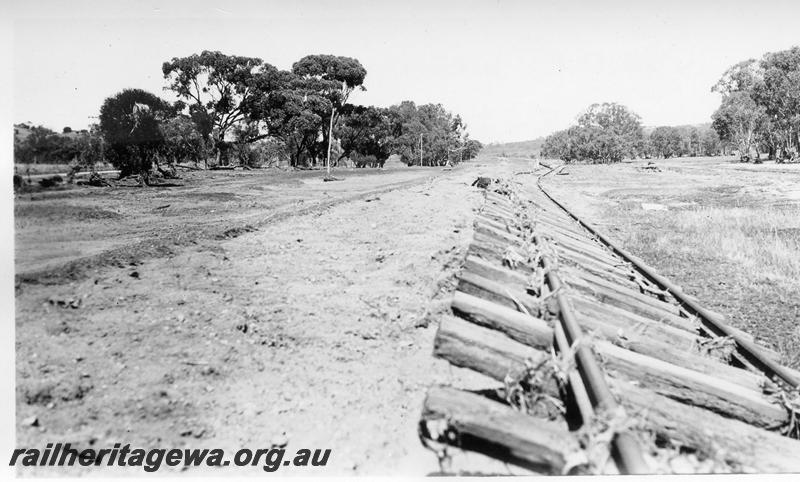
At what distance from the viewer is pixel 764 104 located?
154ft

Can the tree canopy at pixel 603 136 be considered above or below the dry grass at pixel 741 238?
above

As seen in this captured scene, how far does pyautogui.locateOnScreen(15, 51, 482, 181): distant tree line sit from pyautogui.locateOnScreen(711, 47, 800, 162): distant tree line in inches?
1478

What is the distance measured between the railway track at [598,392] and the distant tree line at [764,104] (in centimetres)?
5313

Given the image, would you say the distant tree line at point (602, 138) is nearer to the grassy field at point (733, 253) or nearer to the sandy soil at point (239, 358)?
the grassy field at point (733, 253)

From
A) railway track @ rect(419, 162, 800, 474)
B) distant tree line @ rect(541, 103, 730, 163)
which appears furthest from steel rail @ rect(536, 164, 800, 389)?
distant tree line @ rect(541, 103, 730, 163)

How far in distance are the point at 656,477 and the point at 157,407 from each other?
2.40 meters

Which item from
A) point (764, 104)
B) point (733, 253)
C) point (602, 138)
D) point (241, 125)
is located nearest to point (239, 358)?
point (733, 253)

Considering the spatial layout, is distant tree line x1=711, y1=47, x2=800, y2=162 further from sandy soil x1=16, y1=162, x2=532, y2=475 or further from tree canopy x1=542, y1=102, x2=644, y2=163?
sandy soil x1=16, y1=162, x2=532, y2=475

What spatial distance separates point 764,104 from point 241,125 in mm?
49649

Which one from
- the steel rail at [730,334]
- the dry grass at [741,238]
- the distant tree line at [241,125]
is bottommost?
the steel rail at [730,334]

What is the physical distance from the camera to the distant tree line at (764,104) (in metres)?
43.4

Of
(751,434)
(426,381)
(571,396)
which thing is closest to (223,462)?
(426,381)

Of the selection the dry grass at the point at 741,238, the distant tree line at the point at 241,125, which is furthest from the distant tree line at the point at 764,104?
the dry grass at the point at 741,238

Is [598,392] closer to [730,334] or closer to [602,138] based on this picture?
[730,334]
